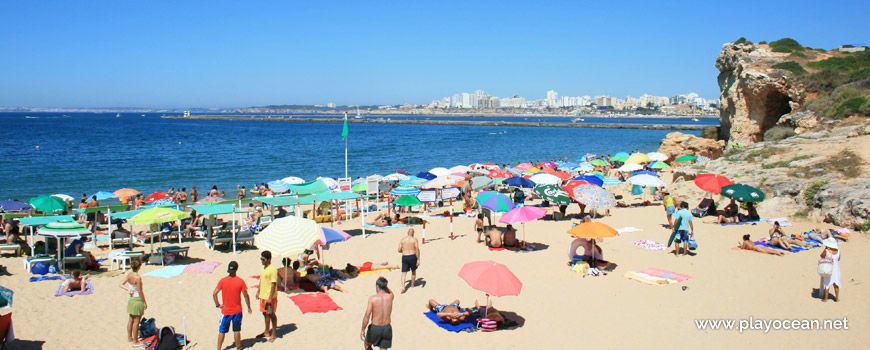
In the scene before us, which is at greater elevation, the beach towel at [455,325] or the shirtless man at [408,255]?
the shirtless man at [408,255]

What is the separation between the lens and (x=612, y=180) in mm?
19156

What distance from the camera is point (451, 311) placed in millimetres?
7426

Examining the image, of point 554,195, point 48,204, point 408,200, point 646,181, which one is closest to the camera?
point 48,204

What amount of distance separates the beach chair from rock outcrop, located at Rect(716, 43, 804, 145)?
30.0 m

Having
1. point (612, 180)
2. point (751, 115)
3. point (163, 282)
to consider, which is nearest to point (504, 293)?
point (163, 282)

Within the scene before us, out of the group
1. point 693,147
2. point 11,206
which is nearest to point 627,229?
point 11,206

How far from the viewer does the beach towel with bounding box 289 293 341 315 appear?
8023mm

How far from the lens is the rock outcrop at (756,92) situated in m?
26.5

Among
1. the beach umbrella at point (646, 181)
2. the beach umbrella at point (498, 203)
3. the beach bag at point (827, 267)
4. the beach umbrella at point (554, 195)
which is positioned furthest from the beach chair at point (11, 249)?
the beach umbrella at point (646, 181)

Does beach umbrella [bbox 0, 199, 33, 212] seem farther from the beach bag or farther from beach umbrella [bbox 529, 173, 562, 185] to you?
the beach bag

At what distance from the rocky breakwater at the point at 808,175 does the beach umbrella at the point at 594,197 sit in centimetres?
455

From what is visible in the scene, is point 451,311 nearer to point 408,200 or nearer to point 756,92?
point 408,200

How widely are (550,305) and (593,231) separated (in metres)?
2.10

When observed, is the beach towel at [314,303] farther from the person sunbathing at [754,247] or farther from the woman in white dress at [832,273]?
the person sunbathing at [754,247]
